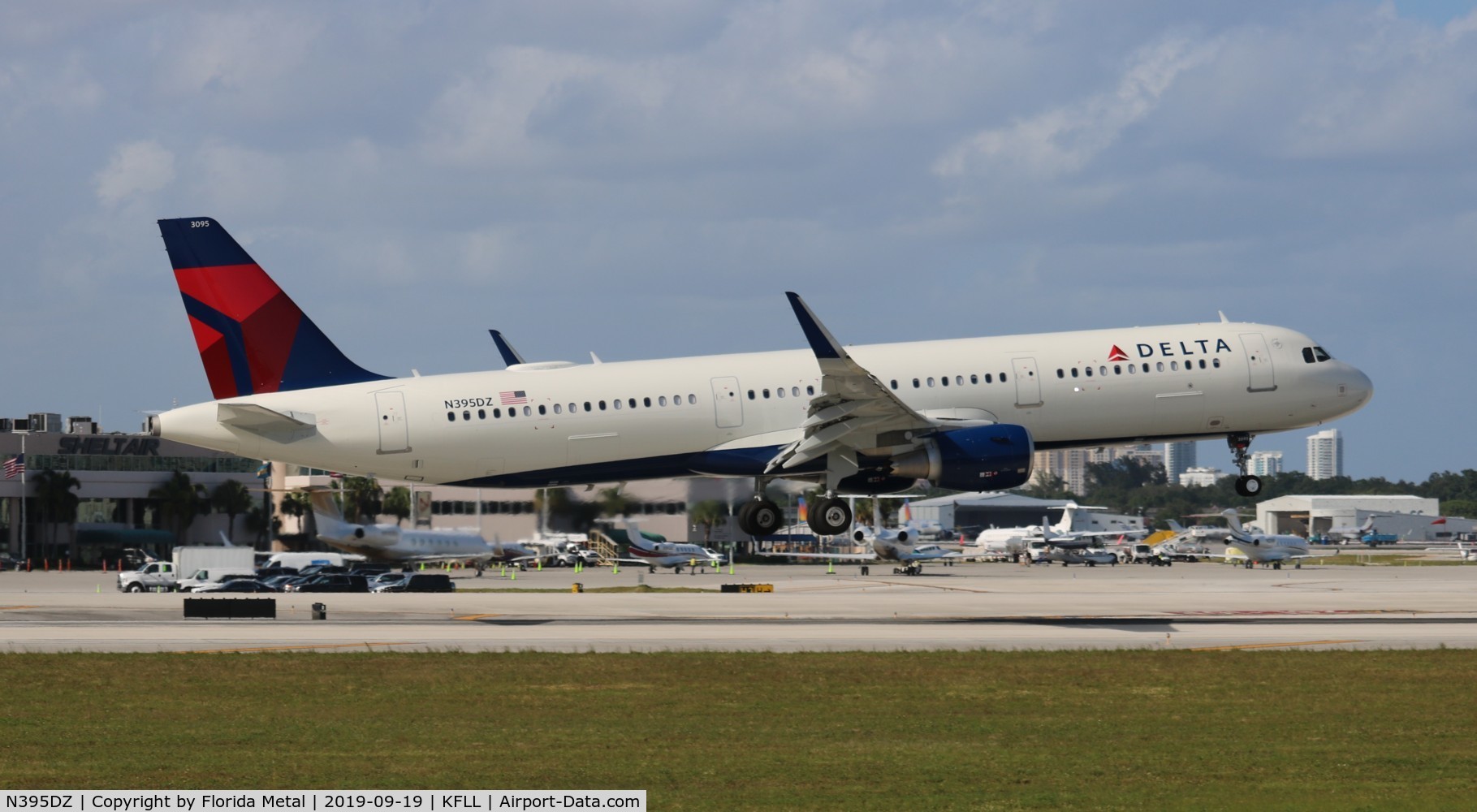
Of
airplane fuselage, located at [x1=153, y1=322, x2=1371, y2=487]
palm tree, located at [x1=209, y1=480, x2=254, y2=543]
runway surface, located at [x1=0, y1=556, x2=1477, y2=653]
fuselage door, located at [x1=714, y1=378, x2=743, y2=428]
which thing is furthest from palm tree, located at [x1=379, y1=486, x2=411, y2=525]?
palm tree, located at [x1=209, y1=480, x2=254, y2=543]

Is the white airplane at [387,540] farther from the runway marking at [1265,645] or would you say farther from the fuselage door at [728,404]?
the runway marking at [1265,645]

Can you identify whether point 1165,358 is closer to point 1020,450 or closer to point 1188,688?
point 1020,450

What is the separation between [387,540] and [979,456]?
1944 inches

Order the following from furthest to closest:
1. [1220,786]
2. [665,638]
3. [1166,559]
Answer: [1166,559]
[665,638]
[1220,786]

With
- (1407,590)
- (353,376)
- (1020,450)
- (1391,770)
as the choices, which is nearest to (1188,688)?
(1391,770)

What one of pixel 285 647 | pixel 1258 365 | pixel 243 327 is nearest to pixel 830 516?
pixel 1258 365

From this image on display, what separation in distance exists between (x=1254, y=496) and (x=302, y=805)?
1519 inches

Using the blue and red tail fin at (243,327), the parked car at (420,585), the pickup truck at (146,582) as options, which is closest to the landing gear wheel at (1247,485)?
the blue and red tail fin at (243,327)

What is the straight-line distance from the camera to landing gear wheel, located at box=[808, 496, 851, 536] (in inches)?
1957

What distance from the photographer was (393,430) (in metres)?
46.3

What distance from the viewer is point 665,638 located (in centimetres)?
4600

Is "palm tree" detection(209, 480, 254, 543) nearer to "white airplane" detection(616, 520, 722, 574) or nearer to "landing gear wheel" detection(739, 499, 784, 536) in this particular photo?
"white airplane" detection(616, 520, 722, 574)

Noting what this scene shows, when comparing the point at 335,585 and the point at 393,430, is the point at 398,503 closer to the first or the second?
the point at 335,585

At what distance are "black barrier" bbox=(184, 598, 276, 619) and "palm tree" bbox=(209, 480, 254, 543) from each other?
206 ft
